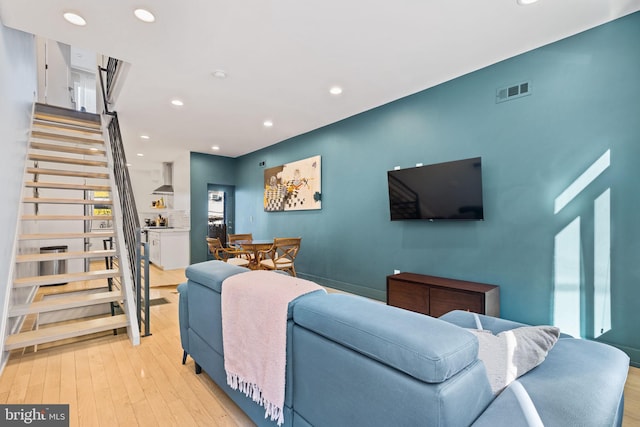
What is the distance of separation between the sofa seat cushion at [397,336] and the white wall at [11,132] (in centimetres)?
292

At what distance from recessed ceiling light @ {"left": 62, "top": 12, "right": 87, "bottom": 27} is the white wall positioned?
0.65 metres

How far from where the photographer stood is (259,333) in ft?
4.65

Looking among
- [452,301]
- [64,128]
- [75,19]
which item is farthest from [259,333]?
[64,128]

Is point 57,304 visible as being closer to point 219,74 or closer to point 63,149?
point 63,149

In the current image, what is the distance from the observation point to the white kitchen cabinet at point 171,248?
6.54 meters

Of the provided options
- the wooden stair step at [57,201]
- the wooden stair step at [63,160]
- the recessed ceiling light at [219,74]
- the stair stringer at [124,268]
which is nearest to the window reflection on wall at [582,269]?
the recessed ceiling light at [219,74]

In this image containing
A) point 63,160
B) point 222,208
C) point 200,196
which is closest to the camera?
point 63,160

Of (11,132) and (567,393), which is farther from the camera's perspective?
(11,132)

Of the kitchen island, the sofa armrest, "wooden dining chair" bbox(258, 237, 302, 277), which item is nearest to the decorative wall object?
"wooden dining chair" bbox(258, 237, 302, 277)

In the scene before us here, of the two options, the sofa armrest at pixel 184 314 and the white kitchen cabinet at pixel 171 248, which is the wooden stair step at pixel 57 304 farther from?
the white kitchen cabinet at pixel 171 248

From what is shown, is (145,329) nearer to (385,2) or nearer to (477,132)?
(385,2)

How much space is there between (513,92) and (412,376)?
3.16m

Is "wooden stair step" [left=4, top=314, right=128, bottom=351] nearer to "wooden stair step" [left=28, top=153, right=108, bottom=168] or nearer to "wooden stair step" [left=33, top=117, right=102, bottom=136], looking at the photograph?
"wooden stair step" [left=28, top=153, right=108, bottom=168]

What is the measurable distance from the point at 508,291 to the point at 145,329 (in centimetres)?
368
